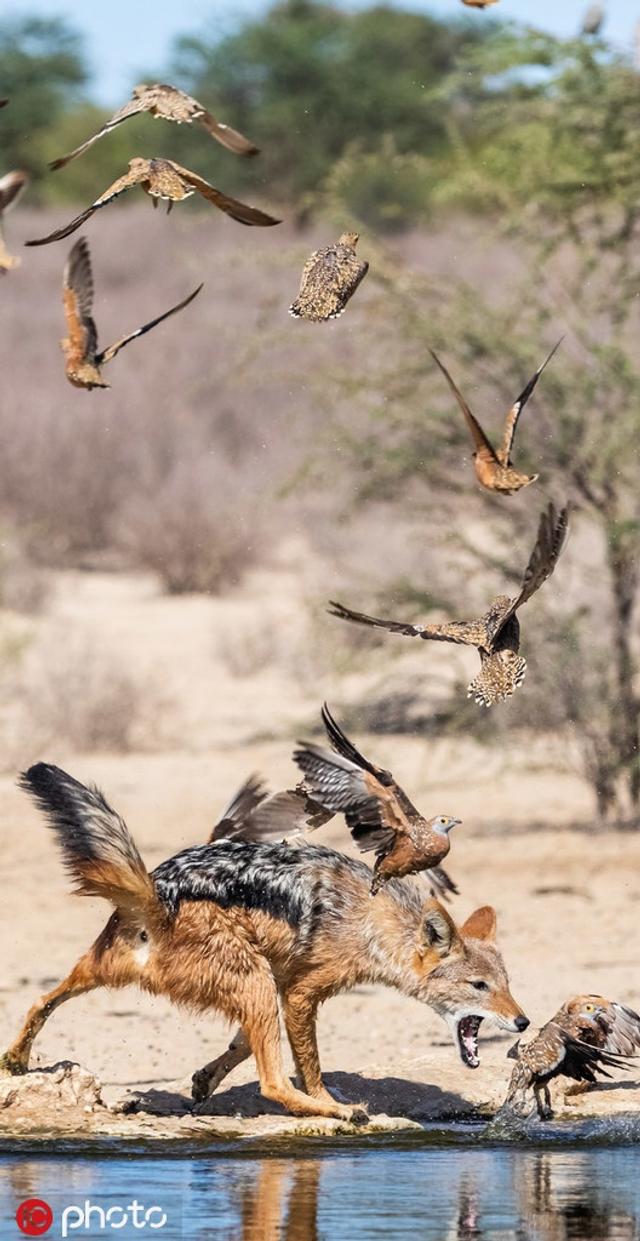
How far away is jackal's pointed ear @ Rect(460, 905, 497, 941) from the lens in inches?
325

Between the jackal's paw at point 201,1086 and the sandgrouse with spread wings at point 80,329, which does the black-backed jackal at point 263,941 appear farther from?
the sandgrouse with spread wings at point 80,329

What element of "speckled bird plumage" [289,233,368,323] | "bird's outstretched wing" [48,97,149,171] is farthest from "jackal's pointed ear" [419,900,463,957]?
"bird's outstretched wing" [48,97,149,171]

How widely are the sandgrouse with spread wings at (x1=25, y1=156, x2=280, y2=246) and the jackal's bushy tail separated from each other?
1758mm

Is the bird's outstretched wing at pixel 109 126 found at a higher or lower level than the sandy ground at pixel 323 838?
higher

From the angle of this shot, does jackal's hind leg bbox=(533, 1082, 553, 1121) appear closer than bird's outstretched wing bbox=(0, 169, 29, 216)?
Yes

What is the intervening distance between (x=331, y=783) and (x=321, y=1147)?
1.21 metres

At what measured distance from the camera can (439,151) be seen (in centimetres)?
4188

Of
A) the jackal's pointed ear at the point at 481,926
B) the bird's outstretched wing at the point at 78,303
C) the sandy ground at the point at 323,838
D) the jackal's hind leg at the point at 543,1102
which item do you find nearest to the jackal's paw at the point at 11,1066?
the sandy ground at the point at 323,838

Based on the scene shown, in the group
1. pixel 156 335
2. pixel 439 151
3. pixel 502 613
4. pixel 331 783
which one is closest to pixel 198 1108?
pixel 331 783

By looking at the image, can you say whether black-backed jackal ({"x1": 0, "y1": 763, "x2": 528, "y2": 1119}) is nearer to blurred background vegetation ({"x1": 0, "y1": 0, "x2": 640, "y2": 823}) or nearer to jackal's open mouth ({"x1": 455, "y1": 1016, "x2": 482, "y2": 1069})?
jackal's open mouth ({"x1": 455, "y1": 1016, "x2": 482, "y2": 1069})

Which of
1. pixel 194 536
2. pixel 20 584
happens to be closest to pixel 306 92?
pixel 194 536

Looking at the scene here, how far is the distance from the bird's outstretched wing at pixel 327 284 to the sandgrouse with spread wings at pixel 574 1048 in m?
2.61

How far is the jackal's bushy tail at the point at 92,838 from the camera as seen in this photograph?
7.42 m

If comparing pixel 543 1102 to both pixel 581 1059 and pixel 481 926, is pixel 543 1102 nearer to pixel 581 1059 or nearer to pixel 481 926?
pixel 581 1059
